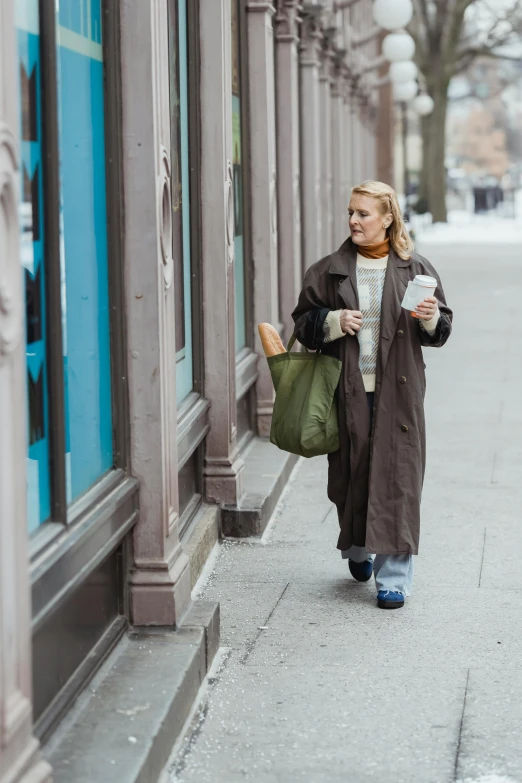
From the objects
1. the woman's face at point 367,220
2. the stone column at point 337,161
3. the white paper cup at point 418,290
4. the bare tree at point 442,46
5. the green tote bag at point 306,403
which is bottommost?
the green tote bag at point 306,403

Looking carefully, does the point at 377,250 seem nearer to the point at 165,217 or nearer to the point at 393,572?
the point at 165,217

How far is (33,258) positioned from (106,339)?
0.94 meters

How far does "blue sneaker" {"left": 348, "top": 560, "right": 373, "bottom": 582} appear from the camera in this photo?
616 centimetres

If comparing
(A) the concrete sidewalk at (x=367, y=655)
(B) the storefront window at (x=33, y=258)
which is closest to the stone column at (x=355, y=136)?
(A) the concrete sidewalk at (x=367, y=655)

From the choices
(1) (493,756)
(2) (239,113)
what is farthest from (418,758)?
(2) (239,113)

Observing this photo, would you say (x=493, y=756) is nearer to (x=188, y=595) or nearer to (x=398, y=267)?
(x=188, y=595)

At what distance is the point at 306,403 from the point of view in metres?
5.77

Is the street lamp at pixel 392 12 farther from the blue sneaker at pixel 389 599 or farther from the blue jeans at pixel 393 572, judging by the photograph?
the blue sneaker at pixel 389 599

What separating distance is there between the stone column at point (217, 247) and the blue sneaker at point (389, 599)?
143cm

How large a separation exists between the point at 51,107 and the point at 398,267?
2041 mm

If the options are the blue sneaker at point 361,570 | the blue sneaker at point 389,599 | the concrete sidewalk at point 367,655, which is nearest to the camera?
the concrete sidewalk at point 367,655

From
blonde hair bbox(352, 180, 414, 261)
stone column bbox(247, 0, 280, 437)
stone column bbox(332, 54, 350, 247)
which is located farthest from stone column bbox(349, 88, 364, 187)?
blonde hair bbox(352, 180, 414, 261)

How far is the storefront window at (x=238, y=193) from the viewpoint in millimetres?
8562

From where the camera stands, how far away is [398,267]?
223 inches
